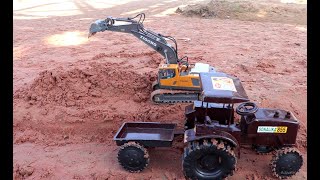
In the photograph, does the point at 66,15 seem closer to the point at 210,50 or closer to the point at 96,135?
the point at 210,50

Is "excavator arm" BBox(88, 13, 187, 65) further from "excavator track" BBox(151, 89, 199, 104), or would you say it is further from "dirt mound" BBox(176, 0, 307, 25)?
"dirt mound" BBox(176, 0, 307, 25)

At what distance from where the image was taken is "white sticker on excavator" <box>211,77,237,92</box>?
5183 mm

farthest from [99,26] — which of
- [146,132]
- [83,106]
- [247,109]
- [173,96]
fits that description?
[247,109]

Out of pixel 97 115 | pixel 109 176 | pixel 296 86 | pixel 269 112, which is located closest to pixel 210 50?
pixel 296 86

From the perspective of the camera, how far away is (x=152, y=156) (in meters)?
5.93

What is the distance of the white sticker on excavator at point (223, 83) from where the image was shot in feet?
17.0

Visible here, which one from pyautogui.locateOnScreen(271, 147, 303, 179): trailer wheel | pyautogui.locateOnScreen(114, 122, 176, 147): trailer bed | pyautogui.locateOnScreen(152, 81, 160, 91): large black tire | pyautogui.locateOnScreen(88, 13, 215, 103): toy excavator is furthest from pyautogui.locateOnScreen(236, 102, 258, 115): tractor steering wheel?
pyautogui.locateOnScreen(152, 81, 160, 91): large black tire

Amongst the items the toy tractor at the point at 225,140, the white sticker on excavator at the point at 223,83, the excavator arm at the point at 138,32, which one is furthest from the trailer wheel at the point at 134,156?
the excavator arm at the point at 138,32

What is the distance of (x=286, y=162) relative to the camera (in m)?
5.21

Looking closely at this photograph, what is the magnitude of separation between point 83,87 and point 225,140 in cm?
416

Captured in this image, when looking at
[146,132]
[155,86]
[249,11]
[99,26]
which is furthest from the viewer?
[249,11]

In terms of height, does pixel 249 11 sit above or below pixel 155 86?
above

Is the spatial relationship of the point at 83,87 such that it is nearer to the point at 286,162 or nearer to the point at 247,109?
the point at 247,109

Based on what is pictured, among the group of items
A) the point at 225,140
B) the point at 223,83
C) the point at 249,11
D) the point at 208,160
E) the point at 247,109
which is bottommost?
the point at 208,160
